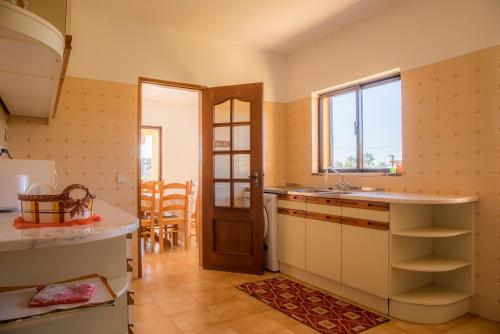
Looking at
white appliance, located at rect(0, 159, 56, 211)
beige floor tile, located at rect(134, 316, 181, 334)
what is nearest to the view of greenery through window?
beige floor tile, located at rect(134, 316, 181, 334)

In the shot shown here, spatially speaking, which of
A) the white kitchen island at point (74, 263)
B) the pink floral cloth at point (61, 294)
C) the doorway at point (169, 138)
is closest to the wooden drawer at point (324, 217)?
the white kitchen island at point (74, 263)

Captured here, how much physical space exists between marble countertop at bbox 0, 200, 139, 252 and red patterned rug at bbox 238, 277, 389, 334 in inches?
67.0

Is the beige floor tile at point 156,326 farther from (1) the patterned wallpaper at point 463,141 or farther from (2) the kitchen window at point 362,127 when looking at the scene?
(2) the kitchen window at point 362,127

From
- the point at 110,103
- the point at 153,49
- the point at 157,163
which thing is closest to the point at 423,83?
the point at 153,49

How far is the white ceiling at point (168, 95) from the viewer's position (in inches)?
226

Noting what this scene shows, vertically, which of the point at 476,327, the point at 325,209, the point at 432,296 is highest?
the point at 325,209

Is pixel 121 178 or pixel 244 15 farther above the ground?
pixel 244 15

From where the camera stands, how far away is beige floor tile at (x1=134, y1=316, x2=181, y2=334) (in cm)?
221

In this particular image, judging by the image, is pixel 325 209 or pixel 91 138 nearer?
pixel 325 209

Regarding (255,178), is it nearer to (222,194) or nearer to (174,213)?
(222,194)

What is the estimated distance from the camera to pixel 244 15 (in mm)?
3246

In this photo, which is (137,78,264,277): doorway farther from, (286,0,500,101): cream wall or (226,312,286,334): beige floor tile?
(226,312,286,334): beige floor tile

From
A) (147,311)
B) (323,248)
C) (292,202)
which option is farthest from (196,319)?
(292,202)

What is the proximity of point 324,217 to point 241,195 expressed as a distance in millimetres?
997
